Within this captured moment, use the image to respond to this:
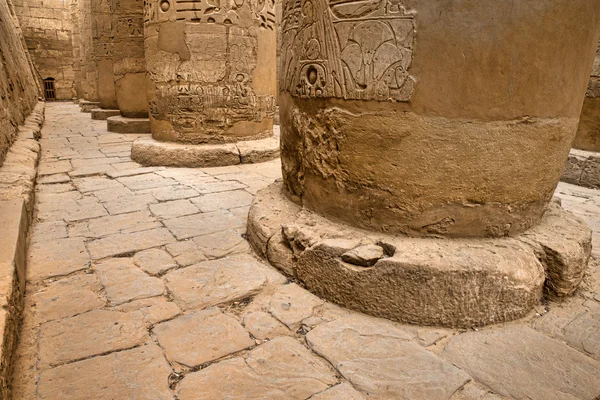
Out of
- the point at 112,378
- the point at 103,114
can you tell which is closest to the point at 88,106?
the point at 103,114

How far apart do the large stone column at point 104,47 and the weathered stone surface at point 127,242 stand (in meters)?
6.88

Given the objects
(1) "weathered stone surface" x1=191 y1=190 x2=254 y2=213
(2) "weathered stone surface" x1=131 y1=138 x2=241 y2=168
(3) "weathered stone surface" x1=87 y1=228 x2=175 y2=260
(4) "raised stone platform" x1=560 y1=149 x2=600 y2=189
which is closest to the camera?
(3) "weathered stone surface" x1=87 y1=228 x2=175 y2=260

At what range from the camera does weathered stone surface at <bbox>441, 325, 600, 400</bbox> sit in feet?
4.91

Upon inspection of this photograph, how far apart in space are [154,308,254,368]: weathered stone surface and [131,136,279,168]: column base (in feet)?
10.8

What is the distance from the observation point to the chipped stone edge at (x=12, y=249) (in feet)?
4.77

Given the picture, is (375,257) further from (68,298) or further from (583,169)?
(583,169)

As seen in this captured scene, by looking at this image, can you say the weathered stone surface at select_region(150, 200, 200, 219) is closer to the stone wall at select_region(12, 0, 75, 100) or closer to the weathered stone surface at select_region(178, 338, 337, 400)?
the weathered stone surface at select_region(178, 338, 337, 400)

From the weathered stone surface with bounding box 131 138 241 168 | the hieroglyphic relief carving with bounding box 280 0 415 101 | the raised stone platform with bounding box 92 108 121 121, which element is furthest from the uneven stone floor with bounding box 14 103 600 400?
the raised stone platform with bounding box 92 108 121 121

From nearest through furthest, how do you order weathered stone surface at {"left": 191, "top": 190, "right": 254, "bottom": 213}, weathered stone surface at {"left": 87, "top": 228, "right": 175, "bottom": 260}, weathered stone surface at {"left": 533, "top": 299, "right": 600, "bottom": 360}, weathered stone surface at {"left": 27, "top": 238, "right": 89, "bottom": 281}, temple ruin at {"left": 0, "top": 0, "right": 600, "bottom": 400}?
temple ruin at {"left": 0, "top": 0, "right": 600, "bottom": 400} < weathered stone surface at {"left": 533, "top": 299, "right": 600, "bottom": 360} < weathered stone surface at {"left": 27, "top": 238, "right": 89, "bottom": 281} < weathered stone surface at {"left": 87, "top": 228, "right": 175, "bottom": 260} < weathered stone surface at {"left": 191, "top": 190, "right": 254, "bottom": 213}

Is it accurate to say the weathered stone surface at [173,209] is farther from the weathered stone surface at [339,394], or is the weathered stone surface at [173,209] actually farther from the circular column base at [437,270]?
the weathered stone surface at [339,394]

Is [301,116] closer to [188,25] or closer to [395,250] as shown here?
[395,250]

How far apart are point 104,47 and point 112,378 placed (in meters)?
9.06

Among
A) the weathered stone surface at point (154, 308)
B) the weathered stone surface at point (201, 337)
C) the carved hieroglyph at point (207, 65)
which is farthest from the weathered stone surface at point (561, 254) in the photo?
the carved hieroglyph at point (207, 65)

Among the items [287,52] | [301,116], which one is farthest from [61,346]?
[287,52]
